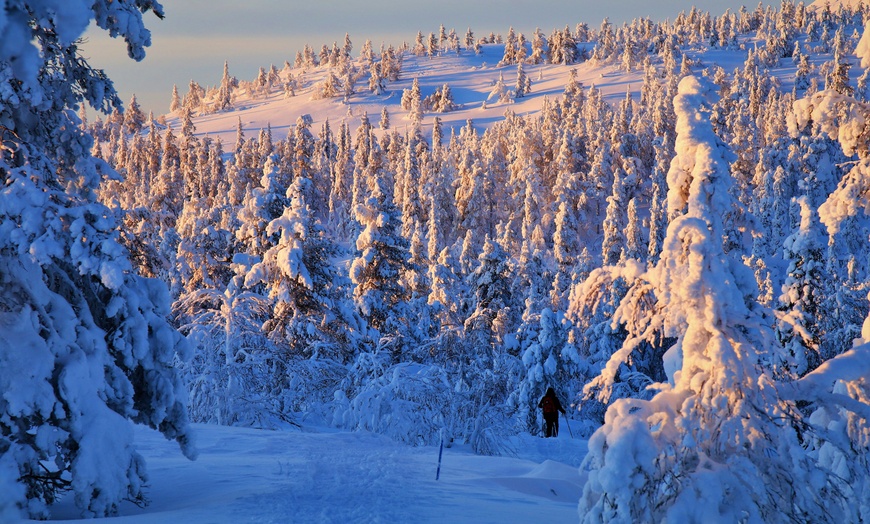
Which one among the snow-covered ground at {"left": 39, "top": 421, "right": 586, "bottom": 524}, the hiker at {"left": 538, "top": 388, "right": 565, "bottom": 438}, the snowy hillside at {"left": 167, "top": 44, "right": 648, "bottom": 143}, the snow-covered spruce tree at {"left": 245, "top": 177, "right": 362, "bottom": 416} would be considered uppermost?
the snowy hillside at {"left": 167, "top": 44, "right": 648, "bottom": 143}

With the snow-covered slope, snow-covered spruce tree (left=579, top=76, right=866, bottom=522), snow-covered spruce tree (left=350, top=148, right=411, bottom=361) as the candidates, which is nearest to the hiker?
snow-covered spruce tree (left=350, top=148, right=411, bottom=361)

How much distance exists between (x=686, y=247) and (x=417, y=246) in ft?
159

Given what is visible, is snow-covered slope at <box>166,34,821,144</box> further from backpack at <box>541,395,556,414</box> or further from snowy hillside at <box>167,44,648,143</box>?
backpack at <box>541,395,556,414</box>

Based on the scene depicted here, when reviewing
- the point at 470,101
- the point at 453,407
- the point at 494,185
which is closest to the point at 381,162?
the point at 494,185

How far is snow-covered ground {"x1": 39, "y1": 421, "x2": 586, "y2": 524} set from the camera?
6.80 metres

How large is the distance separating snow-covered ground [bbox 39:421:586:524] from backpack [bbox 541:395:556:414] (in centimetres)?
745

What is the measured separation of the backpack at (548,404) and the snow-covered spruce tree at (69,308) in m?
12.8

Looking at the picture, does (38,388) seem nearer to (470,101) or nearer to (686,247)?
(686,247)

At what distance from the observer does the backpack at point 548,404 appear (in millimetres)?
19188

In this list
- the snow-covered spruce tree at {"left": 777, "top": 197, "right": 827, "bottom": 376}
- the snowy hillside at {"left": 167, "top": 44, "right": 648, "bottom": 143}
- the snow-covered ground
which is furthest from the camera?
the snowy hillside at {"left": 167, "top": 44, "right": 648, "bottom": 143}

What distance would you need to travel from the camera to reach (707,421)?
5.50m

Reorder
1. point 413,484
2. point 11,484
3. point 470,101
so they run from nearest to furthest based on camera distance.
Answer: point 11,484 < point 413,484 < point 470,101

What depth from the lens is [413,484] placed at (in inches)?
333

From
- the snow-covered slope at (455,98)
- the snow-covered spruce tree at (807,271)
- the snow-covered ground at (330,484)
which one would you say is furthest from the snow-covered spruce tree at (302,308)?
the snow-covered slope at (455,98)
